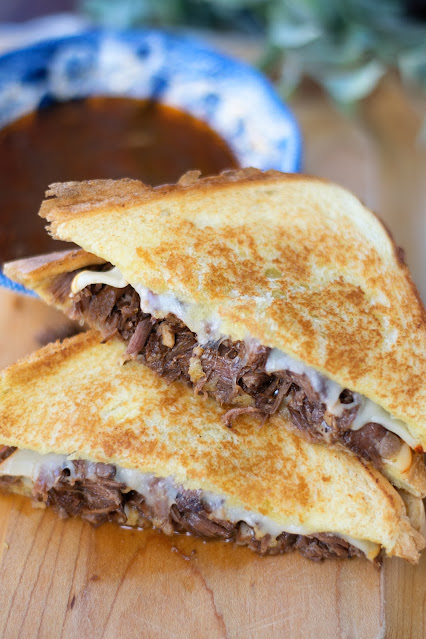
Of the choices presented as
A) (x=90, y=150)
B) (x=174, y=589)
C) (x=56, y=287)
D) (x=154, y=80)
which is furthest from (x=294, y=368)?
(x=154, y=80)

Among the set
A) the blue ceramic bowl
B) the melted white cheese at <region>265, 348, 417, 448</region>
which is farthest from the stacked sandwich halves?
the blue ceramic bowl

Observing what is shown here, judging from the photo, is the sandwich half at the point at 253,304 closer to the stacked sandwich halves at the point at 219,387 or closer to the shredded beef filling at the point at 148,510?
the stacked sandwich halves at the point at 219,387

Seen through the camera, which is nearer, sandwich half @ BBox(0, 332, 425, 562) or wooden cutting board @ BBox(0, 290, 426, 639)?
wooden cutting board @ BBox(0, 290, 426, 639)

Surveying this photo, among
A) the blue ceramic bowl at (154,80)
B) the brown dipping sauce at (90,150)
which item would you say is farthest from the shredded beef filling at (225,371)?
the blue ceramic bowl at (154,80)

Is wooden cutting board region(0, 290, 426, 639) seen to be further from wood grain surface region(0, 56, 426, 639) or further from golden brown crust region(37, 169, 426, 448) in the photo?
golden brown crust region(37, 169, 426, 448)

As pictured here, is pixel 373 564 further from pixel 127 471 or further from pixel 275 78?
pixel 275 78

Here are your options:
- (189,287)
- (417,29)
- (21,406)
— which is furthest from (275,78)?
(21,406)

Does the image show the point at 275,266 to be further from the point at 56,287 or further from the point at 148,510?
the point at 148,510
